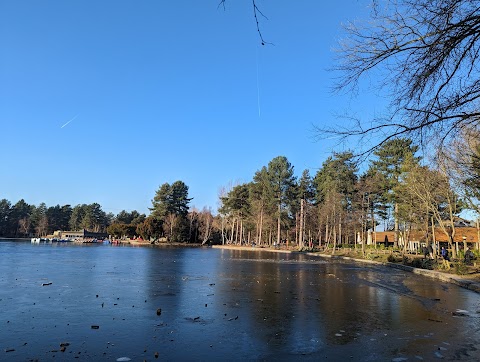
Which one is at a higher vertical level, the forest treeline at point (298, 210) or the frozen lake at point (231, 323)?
the forest treeline at point (298, 210)

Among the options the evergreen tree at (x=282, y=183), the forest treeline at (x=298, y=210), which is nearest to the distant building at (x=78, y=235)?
the forest treeline at (x=298, y=210)

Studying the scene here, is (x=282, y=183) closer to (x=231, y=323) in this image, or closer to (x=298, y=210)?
(x=298, y=210)

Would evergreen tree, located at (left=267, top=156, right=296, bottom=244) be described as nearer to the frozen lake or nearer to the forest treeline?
the forest treeline

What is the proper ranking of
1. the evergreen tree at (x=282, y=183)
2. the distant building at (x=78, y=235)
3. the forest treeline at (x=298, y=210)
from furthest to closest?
the distant building at (x=78, y=235), the evergreen tree at (x=282, y=183), the forest treeline at (x=298, y=210)

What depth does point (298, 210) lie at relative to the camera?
7362 cm

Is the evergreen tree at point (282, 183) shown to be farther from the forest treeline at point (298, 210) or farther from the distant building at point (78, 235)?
the distant building at point (78, 235)

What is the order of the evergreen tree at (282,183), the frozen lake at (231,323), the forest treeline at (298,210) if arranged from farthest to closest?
the evergreen tree at (282,183)
the forest treeline at (298,210)
the frozen lake at (231,323)

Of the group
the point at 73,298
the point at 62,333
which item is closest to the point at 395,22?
the point at 62,333

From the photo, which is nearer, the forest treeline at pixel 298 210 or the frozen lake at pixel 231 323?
the frozen lake at pixel 231 323

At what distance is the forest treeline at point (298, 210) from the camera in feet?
96.9

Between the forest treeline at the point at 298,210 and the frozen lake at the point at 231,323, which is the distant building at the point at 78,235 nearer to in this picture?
the forest treeline at the point at 298,210

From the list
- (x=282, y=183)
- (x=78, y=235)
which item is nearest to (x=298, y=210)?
(x=282, y=183)

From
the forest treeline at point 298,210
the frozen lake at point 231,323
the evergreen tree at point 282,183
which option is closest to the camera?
the frozen lake at point 231,323

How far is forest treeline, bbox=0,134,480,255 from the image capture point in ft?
96.9
